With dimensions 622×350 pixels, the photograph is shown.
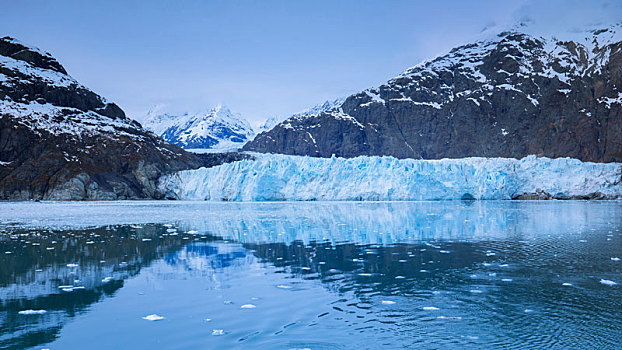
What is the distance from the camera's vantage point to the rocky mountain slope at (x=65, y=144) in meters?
60.3

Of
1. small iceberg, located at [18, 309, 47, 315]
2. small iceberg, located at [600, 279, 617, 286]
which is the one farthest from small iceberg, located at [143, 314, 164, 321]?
small iceberg, located at [600, 279, 617, 286]

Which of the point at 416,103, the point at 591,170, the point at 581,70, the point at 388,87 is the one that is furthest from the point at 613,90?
the point at 591,170

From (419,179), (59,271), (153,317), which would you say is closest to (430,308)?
(153,317)

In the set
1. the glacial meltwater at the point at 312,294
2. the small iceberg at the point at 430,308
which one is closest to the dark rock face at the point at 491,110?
the glacial meltwater at the point at 312,294

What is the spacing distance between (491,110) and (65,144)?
312 ft

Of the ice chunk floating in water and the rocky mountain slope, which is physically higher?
the rocky mountain slope

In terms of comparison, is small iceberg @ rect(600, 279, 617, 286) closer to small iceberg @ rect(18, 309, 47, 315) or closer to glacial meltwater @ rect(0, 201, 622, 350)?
glacial meltwater @ rect(0, 201, 622, 350)

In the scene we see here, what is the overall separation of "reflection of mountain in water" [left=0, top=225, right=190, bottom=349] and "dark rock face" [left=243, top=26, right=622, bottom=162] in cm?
9911

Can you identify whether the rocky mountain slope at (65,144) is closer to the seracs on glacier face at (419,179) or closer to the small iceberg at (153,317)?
the seracs on glacier face at (419,179)

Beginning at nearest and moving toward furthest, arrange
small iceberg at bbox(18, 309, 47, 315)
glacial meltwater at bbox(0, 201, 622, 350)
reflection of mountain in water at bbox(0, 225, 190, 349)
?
glacial meltwater at bbox(0, 201, 622, 350) < reflection of mountain in water at bbox(0, 225, 190, 349) < small iceberg at bbox(18, 309, 47, 315)

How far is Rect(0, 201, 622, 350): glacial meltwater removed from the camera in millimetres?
5164

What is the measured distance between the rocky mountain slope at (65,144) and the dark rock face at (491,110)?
56181 millimetres

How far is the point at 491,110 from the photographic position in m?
115

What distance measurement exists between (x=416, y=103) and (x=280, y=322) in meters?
126
